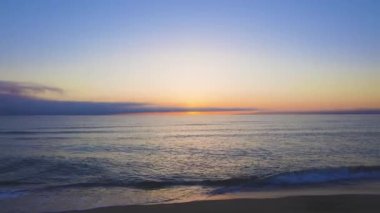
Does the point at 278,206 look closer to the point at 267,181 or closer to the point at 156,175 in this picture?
the point at 267,181

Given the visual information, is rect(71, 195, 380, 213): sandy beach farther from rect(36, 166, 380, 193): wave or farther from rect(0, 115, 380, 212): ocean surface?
rect(36, 166, 380, 193): wave

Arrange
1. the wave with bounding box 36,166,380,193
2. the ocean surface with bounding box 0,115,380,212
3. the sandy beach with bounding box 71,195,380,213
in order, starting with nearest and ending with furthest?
1. the sandy beach with bounding box 71,195,380,213
2. the ocean surface with bounding box 0,115,380,212
3. the wave with bounding box 36,166,380,193

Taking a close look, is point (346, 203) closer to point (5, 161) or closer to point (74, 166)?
point (74, 166)

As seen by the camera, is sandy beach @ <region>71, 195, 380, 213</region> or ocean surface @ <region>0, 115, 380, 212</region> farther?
ocean surface @ <region>0, 115, 380, 212</region>

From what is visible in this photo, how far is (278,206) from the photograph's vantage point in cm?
1341

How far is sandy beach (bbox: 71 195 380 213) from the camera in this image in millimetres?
12820

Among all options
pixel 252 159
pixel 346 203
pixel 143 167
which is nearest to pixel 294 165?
pixel 252 159

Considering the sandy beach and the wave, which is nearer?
the sandy beach

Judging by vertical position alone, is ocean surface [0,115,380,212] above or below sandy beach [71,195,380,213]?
below

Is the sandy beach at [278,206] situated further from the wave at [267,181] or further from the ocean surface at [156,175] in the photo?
the wave at [267,181]

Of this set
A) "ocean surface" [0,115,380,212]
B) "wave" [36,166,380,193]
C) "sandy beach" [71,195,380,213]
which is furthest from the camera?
"wave" [36,166,380,193]

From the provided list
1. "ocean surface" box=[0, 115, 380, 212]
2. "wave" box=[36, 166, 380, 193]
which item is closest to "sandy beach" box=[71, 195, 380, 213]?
"ocean surface" box=[0, 115, 380, 212]

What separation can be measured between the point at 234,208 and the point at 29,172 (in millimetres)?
16026

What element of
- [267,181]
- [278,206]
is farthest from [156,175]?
[278,206]
